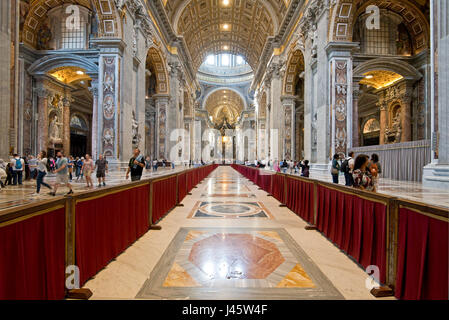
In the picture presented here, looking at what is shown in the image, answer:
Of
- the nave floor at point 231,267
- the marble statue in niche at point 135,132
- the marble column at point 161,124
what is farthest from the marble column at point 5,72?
the marble column at point 161,124

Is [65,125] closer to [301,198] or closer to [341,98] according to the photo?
[341,98]

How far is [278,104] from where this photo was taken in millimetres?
22469

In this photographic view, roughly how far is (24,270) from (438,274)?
3.05 metres

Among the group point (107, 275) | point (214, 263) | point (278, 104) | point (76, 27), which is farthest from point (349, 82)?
point (76, 27)

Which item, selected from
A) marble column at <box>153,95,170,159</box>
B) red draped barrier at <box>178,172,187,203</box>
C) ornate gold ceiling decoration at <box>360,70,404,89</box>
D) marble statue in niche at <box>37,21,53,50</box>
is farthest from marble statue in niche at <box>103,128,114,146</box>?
ornate gold ceiling decoration at <box>360,70,404,89</box>

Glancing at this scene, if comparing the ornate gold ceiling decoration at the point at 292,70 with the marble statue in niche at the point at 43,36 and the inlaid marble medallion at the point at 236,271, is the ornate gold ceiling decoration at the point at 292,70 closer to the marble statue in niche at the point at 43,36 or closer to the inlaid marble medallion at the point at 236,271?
the marble statue in niche at the point at 43,36

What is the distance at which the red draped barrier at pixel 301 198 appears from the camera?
5320 mm

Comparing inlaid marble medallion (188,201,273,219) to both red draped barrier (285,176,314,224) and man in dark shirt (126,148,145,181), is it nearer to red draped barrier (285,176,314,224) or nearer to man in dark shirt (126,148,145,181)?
red draped barrier (285,176,314,224)

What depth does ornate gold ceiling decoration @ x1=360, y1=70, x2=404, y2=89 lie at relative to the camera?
1705cm

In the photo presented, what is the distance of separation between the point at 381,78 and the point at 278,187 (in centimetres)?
1499

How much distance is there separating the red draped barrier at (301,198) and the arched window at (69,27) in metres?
16.6

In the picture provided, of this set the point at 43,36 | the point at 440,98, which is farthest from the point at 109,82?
the point at 440,98

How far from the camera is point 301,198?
598 cm

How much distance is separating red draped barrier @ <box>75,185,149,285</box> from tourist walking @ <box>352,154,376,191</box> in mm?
3649
